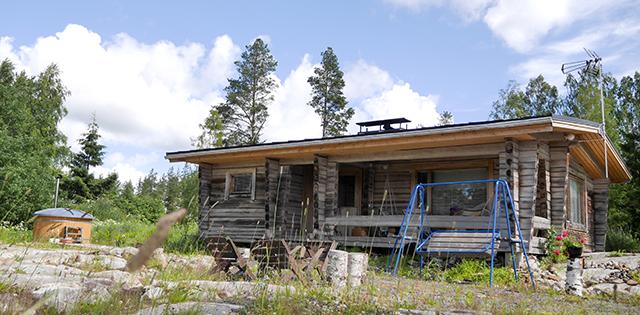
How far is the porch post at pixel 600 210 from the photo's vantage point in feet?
52.8

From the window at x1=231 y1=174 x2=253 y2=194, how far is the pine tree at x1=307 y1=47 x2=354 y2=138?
18574 millimetres

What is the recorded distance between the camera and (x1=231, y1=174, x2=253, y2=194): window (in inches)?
623

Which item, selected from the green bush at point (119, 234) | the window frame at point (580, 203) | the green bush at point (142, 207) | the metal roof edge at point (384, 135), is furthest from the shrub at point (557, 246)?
the green bush at point (142, 207)

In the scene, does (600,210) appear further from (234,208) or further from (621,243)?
(234,208)

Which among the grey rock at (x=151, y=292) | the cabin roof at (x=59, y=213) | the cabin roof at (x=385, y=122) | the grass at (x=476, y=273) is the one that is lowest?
the grass at (x=476, y=273)

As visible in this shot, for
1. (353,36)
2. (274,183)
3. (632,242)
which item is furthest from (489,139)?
(632,242)

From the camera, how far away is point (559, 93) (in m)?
34.3

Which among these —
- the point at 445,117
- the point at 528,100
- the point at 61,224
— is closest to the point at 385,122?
the point at 61,224

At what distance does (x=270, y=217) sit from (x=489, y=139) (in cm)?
617

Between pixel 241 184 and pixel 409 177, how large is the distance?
4.93m

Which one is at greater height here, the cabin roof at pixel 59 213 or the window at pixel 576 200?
the window at pixel 576 200

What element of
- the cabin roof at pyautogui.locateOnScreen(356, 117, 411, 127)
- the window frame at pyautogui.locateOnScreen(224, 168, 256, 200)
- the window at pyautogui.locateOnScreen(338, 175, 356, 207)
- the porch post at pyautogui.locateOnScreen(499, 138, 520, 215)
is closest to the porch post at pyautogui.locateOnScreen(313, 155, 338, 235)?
the window at pyautogui.locateOnScreen(338, 175, 356, 207)

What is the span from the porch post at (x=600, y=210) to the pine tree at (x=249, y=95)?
2180cm

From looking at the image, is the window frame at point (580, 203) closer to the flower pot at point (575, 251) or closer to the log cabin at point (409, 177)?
the log cabin at point (409, 177)
